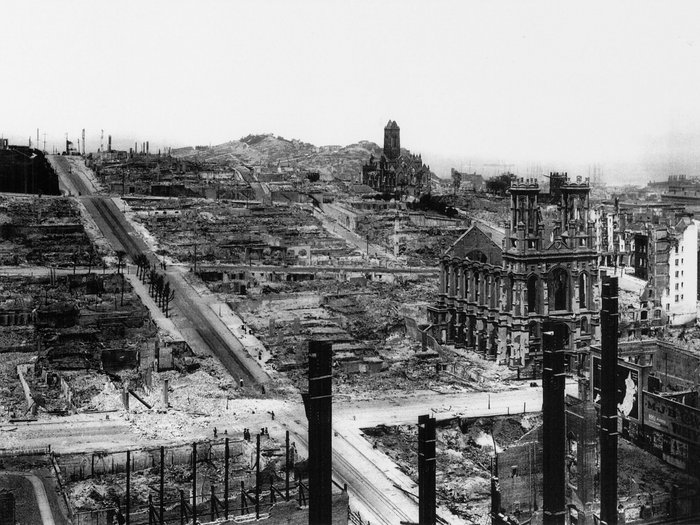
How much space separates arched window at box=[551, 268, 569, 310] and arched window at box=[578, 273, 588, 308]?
33.2 inches

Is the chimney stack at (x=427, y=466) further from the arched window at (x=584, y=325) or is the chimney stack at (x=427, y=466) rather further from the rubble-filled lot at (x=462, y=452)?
the arched window at (x=584, y=325)

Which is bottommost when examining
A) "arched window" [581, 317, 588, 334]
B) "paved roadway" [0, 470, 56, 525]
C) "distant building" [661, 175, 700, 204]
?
"paved roadway" [0, 470, 56, 525]

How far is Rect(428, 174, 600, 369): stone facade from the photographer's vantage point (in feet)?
186

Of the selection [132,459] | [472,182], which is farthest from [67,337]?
[472,182]

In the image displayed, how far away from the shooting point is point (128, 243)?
9688 centimetres

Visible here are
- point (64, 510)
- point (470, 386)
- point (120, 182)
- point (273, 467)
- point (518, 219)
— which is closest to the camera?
point (64, 510)

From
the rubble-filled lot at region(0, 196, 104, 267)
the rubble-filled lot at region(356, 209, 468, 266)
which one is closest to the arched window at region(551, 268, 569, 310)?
the rubble-filled lot at region(356, 209, 468, 266)

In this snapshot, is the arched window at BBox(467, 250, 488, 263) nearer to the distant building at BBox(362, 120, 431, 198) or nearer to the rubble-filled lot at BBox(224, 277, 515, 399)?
the rubble-filled lot at BBox(224, 277, 515, 399)

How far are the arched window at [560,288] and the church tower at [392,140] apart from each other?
10071 centimetres

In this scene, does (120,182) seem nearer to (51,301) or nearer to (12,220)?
(12,220)

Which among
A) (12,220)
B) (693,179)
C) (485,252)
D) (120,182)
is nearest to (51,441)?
(485,252)

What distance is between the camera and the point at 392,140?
522 ft

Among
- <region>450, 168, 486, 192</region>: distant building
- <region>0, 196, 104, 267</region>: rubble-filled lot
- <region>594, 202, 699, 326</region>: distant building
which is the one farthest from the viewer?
<region>450, 168, 486, 192</region>: distant building

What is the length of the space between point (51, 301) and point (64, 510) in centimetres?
3778
